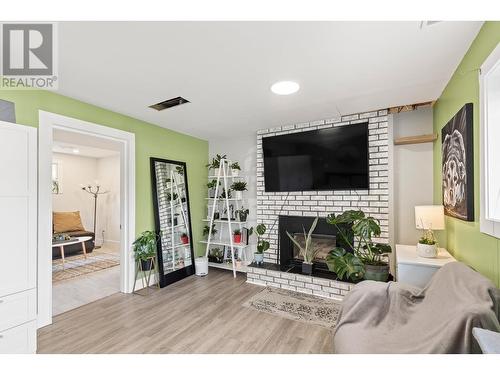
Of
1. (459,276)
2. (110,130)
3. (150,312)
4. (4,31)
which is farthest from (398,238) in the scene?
(4,31)

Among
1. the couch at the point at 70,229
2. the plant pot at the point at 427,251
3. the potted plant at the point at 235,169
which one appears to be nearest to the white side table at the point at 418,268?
the plant pot at the point at 427,251

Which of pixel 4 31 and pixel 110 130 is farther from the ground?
pixel 4 31

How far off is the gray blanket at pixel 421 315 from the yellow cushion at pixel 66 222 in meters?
5.61

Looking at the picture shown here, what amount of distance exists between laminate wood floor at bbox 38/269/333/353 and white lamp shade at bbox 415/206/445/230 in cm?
130

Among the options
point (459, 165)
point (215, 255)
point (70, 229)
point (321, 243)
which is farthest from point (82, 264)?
point (459, 165)

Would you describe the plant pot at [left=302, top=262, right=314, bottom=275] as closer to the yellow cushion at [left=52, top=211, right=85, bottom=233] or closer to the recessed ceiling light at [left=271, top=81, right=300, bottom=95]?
the recessed ceiling light at [left=271, top=81, right=300, bottom=95]

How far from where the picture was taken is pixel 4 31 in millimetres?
1425

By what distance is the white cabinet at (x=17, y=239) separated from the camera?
162cm

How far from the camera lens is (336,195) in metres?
3.19

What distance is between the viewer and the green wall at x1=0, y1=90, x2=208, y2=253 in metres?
2.13

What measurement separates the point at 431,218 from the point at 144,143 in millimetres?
3354

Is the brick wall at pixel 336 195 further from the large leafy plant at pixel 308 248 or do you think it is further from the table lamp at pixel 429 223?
the table lamp at pixel 429 223

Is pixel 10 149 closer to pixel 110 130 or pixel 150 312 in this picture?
pixel 110 130

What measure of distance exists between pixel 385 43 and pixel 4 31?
7.71 feet
